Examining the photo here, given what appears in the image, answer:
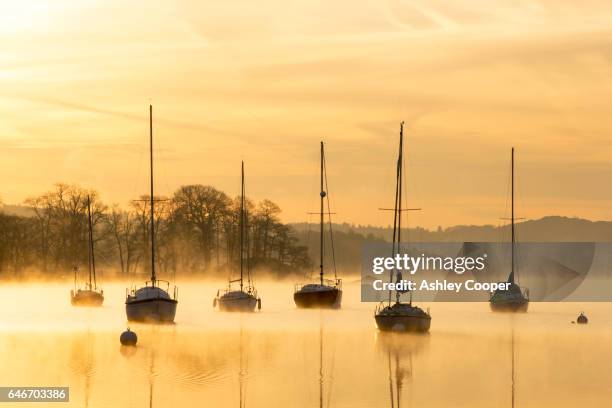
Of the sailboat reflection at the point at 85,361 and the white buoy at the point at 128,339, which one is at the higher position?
the white buoy at the point at 128,339

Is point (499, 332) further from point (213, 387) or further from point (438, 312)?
point (213, 387)

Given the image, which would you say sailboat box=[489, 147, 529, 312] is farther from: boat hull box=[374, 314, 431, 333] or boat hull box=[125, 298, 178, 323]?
boat hull box=[125, 298, 178, 323]

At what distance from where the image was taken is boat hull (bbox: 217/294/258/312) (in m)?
104

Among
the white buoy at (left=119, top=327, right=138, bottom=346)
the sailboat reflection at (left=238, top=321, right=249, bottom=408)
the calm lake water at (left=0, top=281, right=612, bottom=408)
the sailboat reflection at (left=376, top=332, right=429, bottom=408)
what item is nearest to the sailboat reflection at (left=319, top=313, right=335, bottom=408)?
the calm lake water at (left=0, top=281, right=612, bottom=408)

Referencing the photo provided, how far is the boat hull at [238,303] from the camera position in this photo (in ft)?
342

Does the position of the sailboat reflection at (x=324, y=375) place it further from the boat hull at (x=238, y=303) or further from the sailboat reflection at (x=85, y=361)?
the boat hull at (x=238, y=303)

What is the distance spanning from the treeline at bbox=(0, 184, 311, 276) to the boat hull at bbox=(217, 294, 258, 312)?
160 ft

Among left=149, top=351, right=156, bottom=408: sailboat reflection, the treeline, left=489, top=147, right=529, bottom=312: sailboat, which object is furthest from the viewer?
the treeline

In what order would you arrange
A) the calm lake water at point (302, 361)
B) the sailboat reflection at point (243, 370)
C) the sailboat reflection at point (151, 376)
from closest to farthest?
A: the sailboat reflection at point (151, 376) → the sailboat reflection at point (243, 370) → the calm lake water at point (302, 361)

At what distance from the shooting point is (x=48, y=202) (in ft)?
525

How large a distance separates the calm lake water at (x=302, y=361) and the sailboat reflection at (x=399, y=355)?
0.10 m

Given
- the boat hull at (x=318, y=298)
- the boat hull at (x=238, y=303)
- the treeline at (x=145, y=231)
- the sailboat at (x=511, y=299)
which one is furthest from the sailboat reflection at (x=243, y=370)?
the treeline at (x=145, y=231)

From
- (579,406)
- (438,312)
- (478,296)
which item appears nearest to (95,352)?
(579,406)

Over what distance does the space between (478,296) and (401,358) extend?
129855mm
